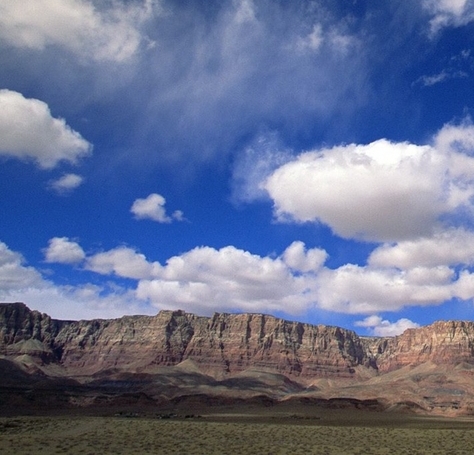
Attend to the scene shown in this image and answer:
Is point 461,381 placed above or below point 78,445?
above

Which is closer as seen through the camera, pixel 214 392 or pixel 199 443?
pixel 199 443

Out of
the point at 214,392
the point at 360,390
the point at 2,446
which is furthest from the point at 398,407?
the point at 2,446

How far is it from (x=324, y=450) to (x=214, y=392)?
144 meters

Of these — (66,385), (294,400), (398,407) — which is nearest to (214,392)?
(294,400)

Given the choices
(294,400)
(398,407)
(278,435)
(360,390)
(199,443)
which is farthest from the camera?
(360,390)

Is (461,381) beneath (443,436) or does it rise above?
above

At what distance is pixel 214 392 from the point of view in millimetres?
177125

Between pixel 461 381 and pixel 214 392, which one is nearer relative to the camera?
pixel 214 392

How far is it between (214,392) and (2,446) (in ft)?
484

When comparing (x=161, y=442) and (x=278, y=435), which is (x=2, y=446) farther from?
(x=278, y=435)

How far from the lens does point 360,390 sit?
19062cm

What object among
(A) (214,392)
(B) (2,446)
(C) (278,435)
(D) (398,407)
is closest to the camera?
(B) (2,446)

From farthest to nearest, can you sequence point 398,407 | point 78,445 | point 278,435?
point 398,407 → point 278,435 → point 78,445

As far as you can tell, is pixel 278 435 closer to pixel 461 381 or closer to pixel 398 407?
pixel 398 407
